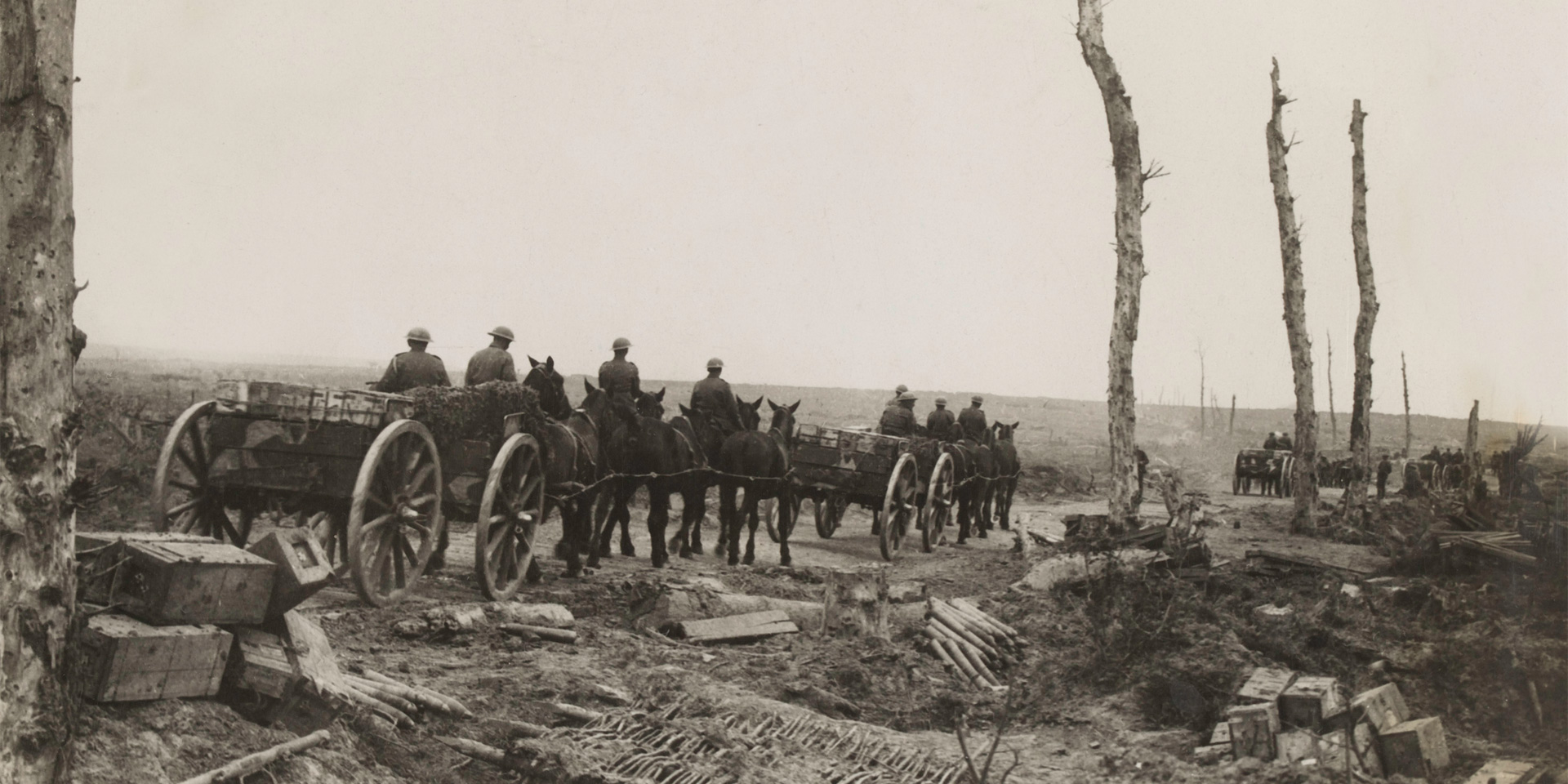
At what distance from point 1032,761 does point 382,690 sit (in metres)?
3.53

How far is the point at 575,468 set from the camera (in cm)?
1053

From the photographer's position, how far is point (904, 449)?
15125mm

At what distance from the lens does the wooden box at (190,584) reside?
4699 mm

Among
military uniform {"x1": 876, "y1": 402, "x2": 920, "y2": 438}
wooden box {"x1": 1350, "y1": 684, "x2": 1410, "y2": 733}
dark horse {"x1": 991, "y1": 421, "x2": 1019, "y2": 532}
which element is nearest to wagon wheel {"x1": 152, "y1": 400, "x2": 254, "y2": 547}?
wooden box {"x1": 1350, "y1": 684, "x2": 1410, "y2": 733}

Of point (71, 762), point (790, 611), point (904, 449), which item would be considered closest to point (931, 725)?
point (790, 611)

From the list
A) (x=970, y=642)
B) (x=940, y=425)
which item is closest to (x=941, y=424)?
(x=940, y=425)

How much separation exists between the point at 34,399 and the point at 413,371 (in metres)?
5.87

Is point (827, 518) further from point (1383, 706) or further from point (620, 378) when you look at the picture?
point (1383, 706)

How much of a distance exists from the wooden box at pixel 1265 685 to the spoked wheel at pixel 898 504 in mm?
7541

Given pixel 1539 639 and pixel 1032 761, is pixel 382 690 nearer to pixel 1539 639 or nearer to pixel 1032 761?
pixel 1032 761

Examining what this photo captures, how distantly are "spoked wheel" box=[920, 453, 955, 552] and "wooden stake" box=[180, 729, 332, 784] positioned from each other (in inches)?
436

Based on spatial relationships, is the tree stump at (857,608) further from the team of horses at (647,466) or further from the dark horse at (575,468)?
the team of horses at (647,466)

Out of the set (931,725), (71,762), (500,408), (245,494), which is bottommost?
(931,725)

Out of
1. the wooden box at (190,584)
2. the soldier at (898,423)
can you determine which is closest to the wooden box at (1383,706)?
the wooden box at (190,584)
